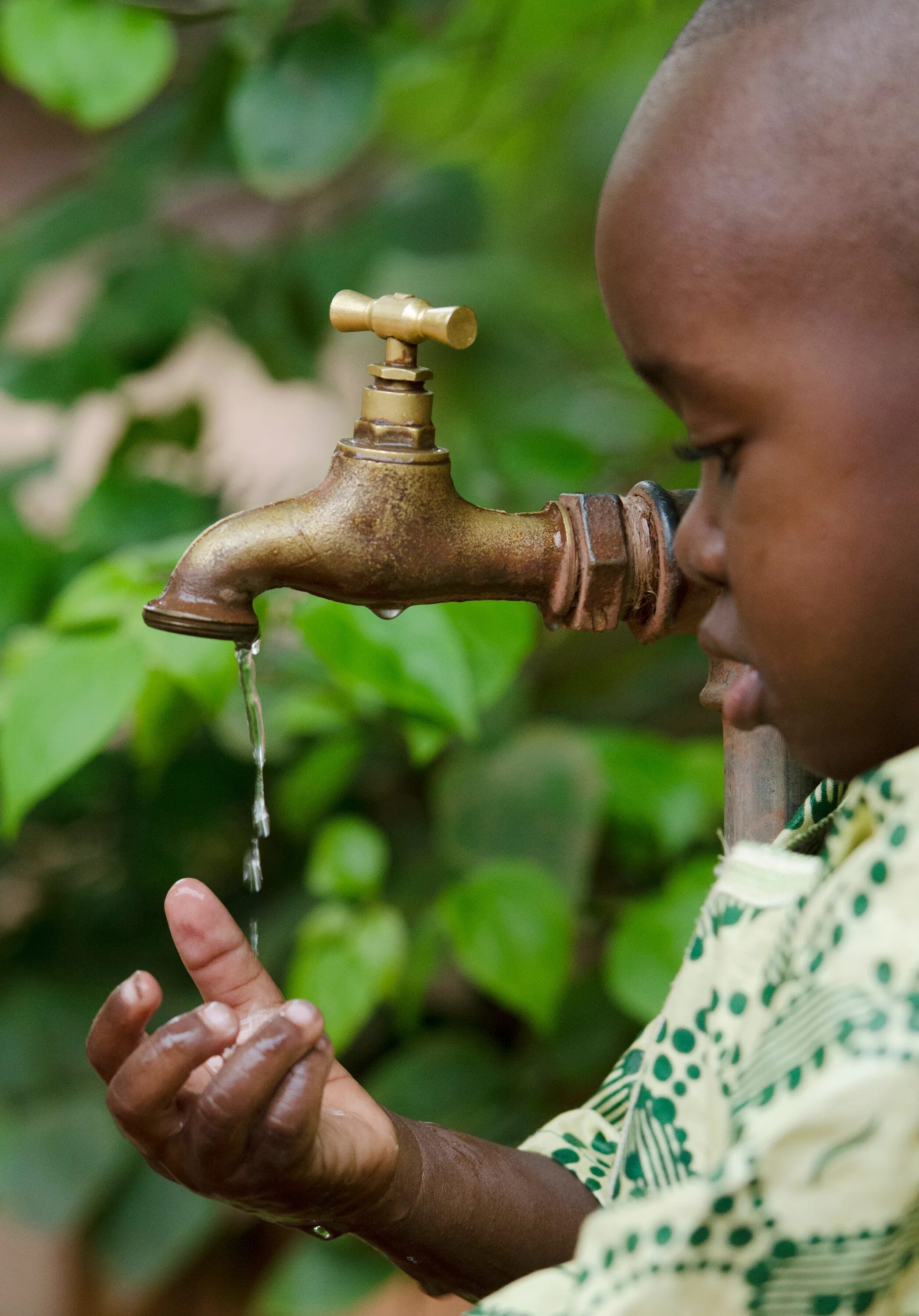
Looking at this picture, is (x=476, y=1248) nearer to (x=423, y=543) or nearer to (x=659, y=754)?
(x=423, y=543)

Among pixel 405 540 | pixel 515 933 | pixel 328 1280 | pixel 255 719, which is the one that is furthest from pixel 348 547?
→ pixel 328 1280

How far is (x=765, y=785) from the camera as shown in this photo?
24.1 inches

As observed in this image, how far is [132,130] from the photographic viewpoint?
145 centimetres

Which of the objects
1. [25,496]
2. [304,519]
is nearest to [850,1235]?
[304,519]

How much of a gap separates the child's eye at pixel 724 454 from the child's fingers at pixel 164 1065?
0.23 m

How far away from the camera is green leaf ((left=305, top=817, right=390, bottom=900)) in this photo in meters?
1.08

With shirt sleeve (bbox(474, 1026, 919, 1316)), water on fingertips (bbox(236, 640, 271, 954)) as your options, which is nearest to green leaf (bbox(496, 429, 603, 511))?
water on fingertips (bbox(236, 640, 271, 954))

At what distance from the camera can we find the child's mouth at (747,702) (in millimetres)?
441

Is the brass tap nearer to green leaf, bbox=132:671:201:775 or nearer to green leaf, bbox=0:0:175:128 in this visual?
green leaf, bbox=132:671:201:775

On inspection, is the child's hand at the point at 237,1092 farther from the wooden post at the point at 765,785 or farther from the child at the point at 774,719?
the wooden post at the point at 765,785

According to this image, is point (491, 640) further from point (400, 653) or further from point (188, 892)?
point (188, 892)

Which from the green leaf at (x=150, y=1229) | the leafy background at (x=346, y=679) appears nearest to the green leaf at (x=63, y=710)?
the leafy background at (x=346, y=679)

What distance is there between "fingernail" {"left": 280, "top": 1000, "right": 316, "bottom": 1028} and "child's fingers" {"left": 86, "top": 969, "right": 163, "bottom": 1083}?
0.05 metres

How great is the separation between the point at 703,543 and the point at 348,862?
0.69 metres
